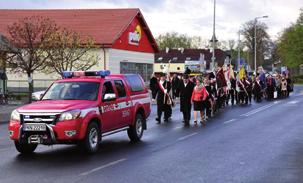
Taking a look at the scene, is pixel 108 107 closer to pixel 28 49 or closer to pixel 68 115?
pixel 68 115

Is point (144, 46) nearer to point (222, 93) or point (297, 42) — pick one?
point (222, 93)

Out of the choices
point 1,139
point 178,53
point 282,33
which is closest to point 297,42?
point 282,33

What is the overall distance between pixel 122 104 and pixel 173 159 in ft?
8.82

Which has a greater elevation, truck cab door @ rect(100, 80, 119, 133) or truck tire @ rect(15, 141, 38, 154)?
truck cab door @ rect(100, 80, 119, 133)

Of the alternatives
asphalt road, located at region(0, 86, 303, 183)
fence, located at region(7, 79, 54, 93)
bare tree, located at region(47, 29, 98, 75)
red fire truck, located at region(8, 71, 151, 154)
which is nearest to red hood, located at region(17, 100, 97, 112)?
red fire truck, located at region(8, 71, 151, 154)

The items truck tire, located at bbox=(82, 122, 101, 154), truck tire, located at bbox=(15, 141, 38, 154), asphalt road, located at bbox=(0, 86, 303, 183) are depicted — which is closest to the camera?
asphalt road, located at bbox=(0, 86, 303, 183)

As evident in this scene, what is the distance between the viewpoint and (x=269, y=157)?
1101 cm

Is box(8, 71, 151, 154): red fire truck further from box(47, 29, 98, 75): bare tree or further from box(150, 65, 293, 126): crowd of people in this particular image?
box(47, 29, 98, 75): bare tree

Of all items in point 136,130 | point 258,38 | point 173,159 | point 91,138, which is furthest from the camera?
point 258,38

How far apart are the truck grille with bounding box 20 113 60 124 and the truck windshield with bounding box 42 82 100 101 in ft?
3.98

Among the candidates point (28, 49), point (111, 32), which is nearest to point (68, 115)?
point (28, 49)

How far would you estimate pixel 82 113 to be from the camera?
1095 cm

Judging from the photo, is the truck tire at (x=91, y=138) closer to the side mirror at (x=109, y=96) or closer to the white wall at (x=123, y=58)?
the side mirror at (x=109, y=96)

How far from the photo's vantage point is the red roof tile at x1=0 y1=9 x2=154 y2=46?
48.8 metres
